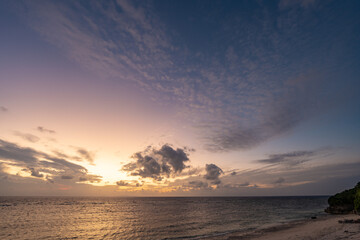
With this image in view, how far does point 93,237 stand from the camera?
42188 millimetres

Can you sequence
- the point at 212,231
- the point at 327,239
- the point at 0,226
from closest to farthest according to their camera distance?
the point at 327,239 < the point at 212,231 < the point at 0,226

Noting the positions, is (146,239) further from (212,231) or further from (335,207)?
(335,207)

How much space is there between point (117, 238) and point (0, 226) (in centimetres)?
3637

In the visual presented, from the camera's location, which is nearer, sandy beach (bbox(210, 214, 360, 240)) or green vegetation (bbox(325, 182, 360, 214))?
sandy beach (bbox(210, 214, 360, 240))

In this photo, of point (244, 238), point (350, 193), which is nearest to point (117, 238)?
point (244, 238)

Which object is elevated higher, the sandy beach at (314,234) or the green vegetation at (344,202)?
the green vegetation at (344,202)

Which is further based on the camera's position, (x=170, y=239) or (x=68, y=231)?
(x=68, y=231)

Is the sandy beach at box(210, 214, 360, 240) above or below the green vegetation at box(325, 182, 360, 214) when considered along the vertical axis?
below

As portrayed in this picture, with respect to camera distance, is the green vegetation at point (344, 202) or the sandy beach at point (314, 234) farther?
the green vegetation at point (344, 202)

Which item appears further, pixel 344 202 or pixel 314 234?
pixel 344 202

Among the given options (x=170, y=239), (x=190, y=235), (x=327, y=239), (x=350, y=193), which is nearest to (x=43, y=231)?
(x=170, y=239)

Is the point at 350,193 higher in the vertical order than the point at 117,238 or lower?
higher

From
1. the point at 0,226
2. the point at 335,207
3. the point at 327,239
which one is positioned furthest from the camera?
the point at 335,207

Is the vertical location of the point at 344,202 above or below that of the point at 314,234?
above
